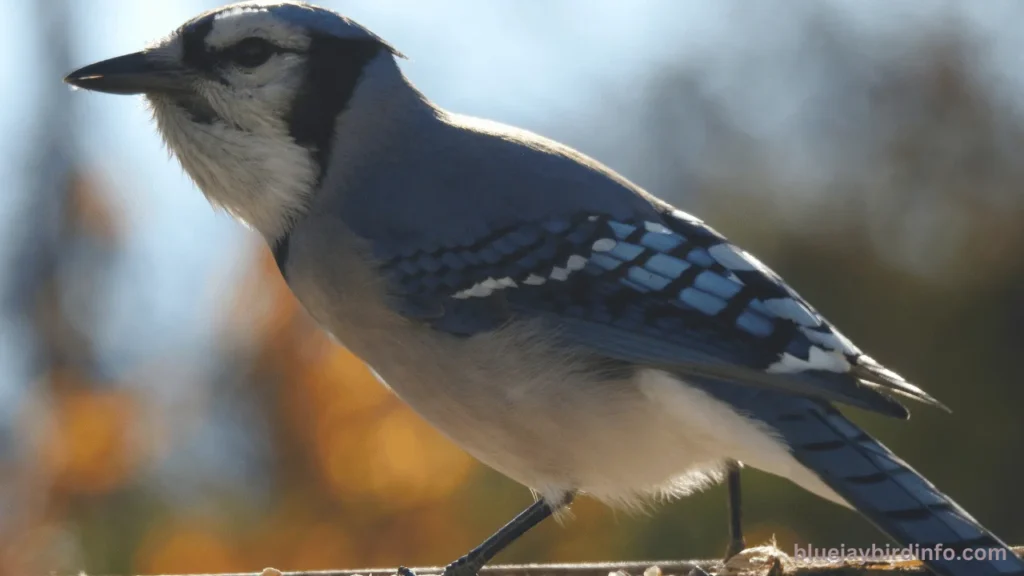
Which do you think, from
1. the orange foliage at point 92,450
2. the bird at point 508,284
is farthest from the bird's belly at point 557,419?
the orange foliage at point 92,450

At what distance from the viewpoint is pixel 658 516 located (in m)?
2.77

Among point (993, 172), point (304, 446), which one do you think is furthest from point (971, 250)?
point (304, 446)

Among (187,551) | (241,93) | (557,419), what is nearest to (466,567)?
(557,419)

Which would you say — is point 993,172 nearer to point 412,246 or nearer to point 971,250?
point 971,250

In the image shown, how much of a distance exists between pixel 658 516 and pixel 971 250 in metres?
1.28

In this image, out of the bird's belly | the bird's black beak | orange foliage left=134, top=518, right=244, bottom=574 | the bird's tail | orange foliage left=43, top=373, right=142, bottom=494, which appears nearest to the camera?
the bird's tail

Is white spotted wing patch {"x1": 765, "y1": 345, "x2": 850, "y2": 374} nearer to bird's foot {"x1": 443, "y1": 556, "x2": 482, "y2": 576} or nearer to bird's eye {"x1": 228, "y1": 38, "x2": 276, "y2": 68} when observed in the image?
bird's foot {"x1": 443, "y1": 556, "x2": 482, "y2": 576}

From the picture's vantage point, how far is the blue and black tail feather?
3.87 feet

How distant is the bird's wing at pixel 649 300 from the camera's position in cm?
134

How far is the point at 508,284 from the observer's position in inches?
58.7

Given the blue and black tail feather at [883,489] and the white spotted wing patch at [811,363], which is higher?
the white spotted wing patch at [811,363]

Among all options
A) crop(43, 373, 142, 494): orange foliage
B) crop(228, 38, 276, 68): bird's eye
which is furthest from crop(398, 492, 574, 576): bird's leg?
crop(43, 373, 142, 494): orange foliage

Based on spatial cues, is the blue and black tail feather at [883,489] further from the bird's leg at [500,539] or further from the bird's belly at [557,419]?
the bird's leg at [500,539]

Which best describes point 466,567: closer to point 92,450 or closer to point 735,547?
point 735,547
